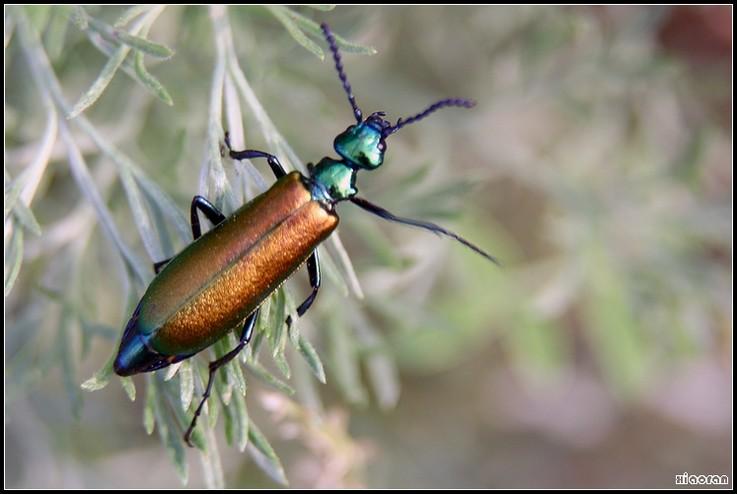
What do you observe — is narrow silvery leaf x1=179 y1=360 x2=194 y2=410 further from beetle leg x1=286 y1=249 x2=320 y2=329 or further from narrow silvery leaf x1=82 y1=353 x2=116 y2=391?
beetle leg x1=286 y1=249 x2=320 y2=329

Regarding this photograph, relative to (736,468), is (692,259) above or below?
above

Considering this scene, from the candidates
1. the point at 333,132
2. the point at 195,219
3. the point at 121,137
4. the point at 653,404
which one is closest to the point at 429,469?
the point at 653,404

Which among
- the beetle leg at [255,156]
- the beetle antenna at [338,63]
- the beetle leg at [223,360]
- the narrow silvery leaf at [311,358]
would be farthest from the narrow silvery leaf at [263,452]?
the beetle antenna at [338,63]

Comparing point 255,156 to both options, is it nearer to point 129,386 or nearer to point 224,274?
point 224,274

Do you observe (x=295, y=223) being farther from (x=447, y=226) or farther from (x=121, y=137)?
(x=447, y=226)

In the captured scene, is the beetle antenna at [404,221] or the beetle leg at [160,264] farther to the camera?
the beetle antenna at [404,221]

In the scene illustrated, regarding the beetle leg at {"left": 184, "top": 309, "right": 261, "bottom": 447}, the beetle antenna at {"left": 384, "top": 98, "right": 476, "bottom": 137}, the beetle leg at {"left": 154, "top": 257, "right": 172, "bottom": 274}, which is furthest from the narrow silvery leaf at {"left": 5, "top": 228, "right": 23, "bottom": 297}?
the beetle antenna at {"left": 384, "top": 98, "right": 476, "bottom": 137}

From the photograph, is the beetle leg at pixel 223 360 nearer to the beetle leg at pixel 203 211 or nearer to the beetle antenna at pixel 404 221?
the beetle leg at pixel 203 211
